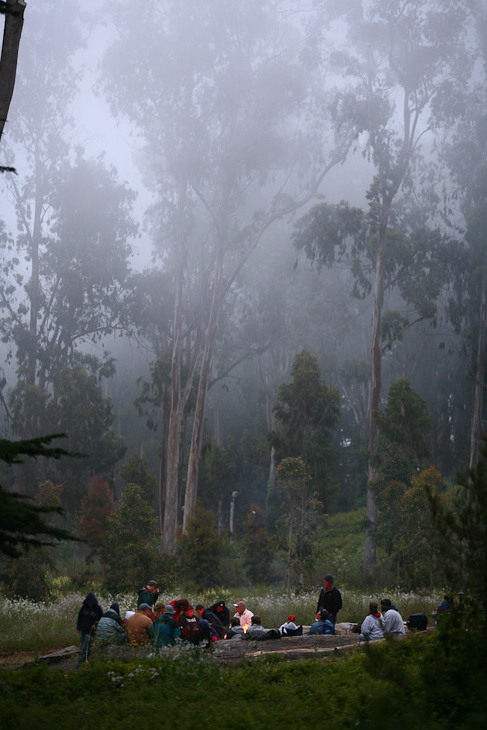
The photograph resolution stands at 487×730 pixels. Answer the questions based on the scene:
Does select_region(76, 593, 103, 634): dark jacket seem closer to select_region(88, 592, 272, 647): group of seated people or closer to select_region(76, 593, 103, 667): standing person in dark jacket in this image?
select_region(76, 593, 103, 667): standing person in dark jacket

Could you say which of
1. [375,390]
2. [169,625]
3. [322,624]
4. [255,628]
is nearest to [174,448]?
[375,390]

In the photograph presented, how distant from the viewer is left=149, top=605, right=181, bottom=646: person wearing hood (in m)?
7.77

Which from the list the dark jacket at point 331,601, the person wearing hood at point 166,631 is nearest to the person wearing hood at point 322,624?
the dark jacket at point 331,601

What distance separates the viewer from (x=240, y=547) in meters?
27.8

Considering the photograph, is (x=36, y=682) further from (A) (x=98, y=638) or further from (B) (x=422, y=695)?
(B) (x=422, y=695)

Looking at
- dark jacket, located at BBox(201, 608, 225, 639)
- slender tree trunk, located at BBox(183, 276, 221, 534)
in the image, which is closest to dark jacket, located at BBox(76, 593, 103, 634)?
dark jacket, located at BBox(201, 608, 225, 639)

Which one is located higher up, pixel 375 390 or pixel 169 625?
pixel 375 390

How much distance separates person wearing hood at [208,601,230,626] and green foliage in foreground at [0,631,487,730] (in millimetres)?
3302

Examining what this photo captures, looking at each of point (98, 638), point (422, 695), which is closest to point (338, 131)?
point (98, 638)

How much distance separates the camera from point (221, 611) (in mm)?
10523

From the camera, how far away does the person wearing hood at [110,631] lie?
7895mm

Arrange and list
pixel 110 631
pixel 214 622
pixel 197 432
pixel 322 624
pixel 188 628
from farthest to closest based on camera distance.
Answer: pixel 197 432 < pixel 322 624 < pixel 214 622 < pixel 188 628 < pixel 110 631

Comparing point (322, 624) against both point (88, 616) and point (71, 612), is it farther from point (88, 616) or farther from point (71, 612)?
point (71, 612)

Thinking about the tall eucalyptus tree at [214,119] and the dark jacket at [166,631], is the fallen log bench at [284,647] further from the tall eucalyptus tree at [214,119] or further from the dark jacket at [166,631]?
the tall eucalyptus tree at [214,119]
